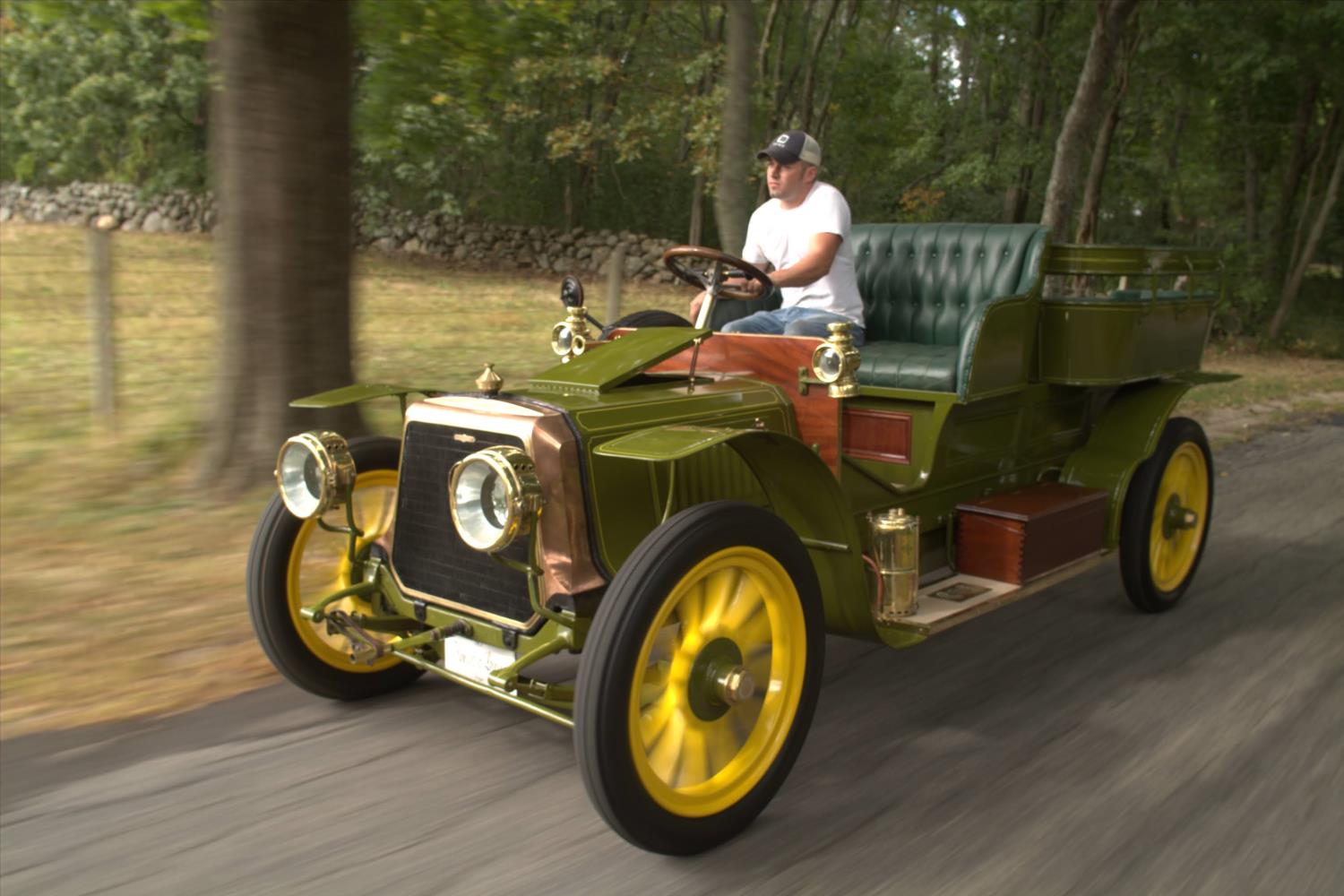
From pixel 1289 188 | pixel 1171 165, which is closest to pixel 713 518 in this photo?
pixel 1289 188

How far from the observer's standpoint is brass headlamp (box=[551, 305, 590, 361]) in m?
4.40

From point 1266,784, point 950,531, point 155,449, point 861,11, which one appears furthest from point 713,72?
point 1266,784

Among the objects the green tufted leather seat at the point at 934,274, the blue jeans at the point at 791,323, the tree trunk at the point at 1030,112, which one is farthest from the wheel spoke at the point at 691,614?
the tree trunk at the point at 1030,112

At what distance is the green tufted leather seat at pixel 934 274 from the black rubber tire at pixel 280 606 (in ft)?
7.74

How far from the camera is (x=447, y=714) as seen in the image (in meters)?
3.65

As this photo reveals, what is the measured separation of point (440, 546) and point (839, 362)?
137 centimetres

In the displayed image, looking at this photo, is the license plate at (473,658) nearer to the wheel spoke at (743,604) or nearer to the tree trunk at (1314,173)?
the wheel spoke at (743,604)

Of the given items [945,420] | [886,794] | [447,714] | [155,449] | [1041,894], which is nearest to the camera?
[1041,894]

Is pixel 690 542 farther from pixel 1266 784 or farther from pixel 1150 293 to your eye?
pixel 1150 293

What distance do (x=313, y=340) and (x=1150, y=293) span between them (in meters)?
3.90

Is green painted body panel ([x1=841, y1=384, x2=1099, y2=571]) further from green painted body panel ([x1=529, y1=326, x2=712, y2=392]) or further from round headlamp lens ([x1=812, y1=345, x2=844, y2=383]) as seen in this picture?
green painted body panel ([x1=529, y1=326, x2=712, y2=392])

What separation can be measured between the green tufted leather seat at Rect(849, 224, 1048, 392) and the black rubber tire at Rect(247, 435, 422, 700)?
2.36 meters

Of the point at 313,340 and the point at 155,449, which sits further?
the point at 155,449

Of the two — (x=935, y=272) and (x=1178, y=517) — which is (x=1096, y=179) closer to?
(x=935, y=272)
